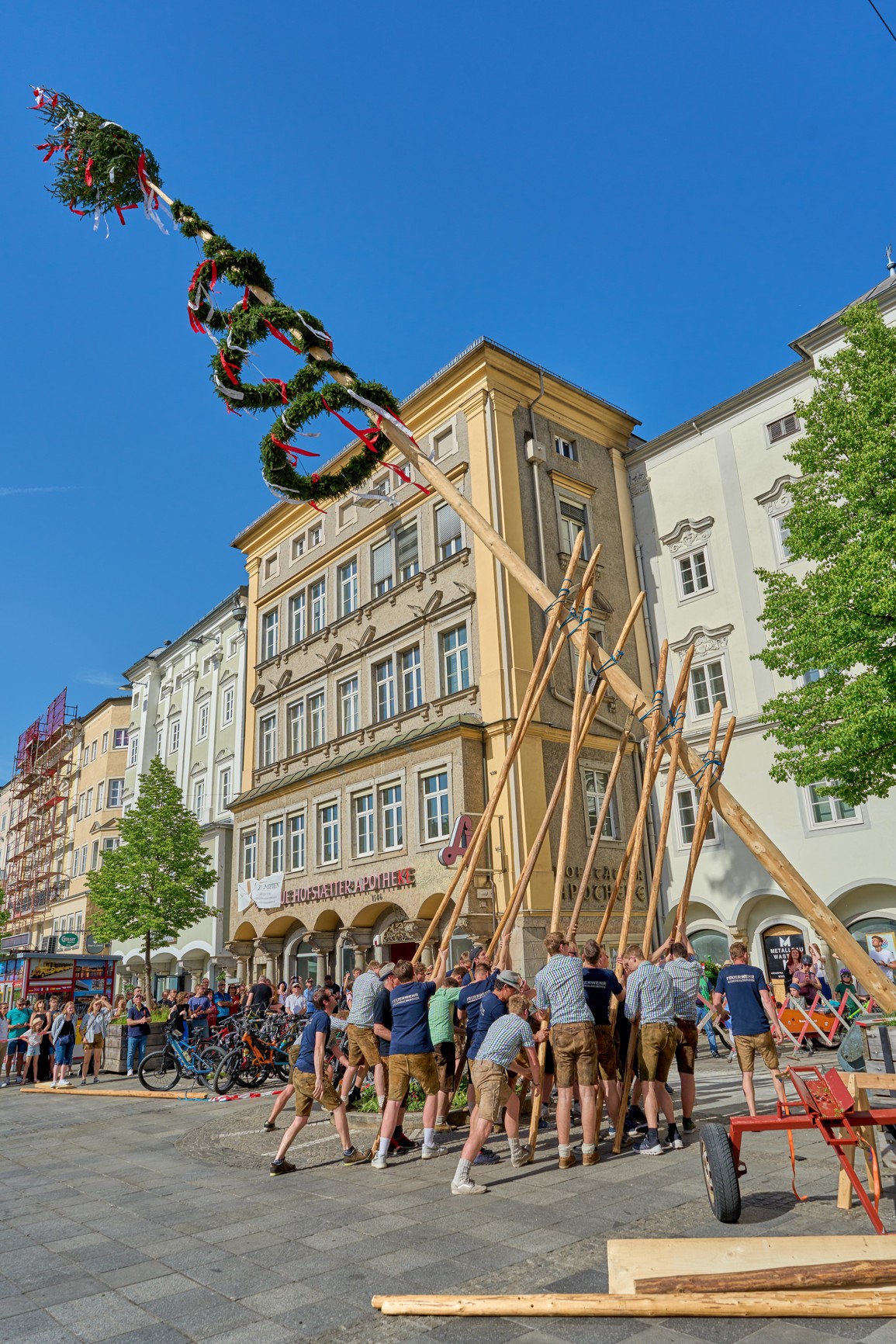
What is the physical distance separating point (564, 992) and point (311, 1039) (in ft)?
8.00

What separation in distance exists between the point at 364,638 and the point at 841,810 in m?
14.1

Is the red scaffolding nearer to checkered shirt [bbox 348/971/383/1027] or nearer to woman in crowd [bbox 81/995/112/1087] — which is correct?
woman in crowd [bbox 81/995/112/1087]

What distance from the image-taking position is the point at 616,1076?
9109 millimetres

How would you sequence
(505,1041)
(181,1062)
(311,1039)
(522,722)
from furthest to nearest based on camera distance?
(181,1062) → (522,722) → (311,1039) → (505,1041)

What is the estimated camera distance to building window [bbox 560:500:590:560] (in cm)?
2675

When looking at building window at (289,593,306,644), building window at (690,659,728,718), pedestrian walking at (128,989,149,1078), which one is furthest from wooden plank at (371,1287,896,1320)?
building window at (289,593,306,644)

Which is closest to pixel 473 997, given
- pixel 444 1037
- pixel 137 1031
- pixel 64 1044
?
pixel 444 1037

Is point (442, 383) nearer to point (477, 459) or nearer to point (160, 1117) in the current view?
point (477, 459)

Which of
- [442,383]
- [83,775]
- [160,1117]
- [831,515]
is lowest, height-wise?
[160,1117]

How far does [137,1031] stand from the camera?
805 inches

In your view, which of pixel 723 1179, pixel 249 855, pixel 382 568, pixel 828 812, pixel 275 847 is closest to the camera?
pixel 723 1179

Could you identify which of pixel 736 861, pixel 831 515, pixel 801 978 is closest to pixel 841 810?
pixel 736 861

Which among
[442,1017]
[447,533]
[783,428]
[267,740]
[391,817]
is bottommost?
[442,1017]

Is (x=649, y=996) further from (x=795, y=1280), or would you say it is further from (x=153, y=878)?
(x=153, y=878)
